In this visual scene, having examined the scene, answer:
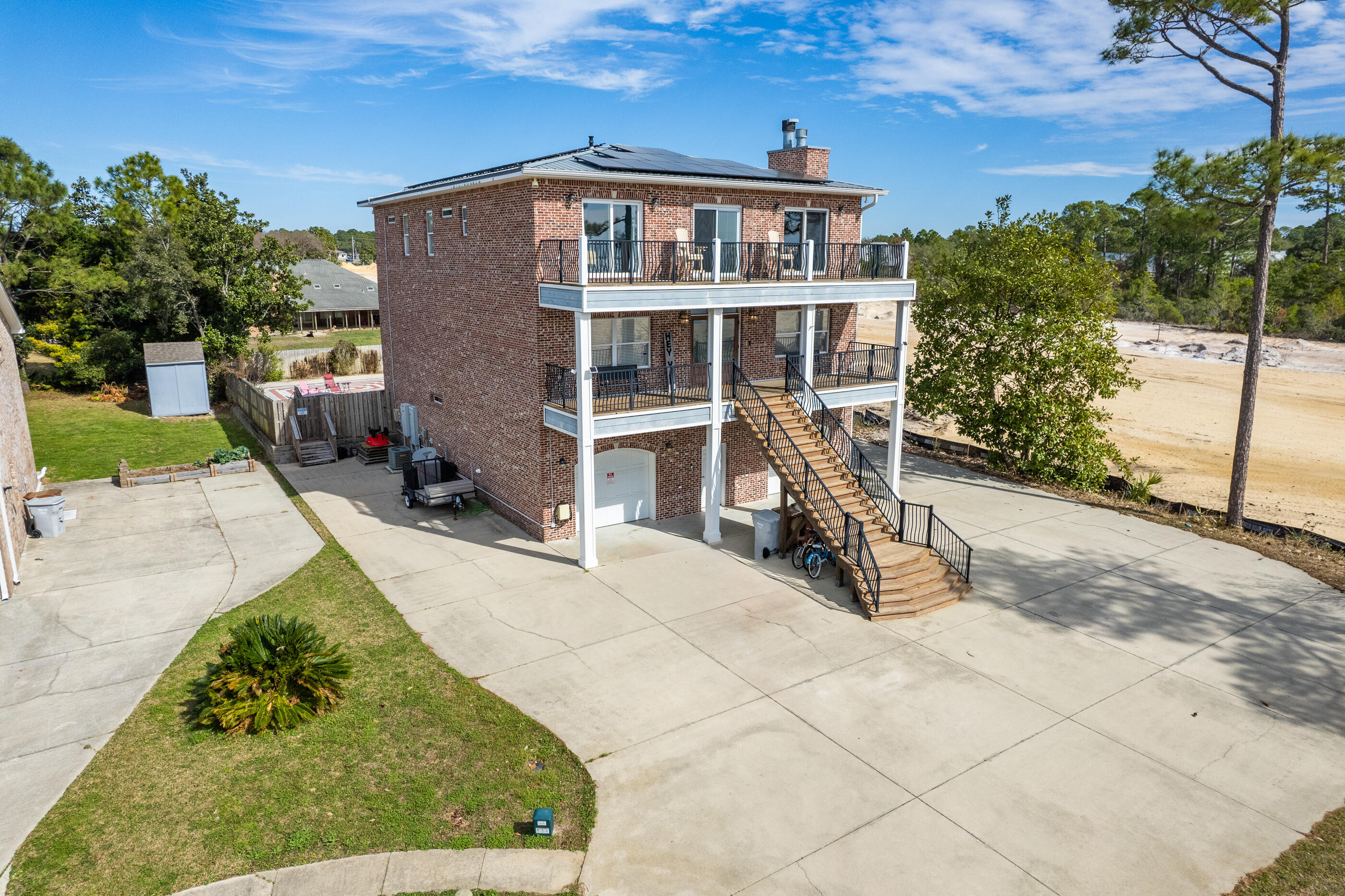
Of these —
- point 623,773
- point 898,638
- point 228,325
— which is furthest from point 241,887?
point 228,325

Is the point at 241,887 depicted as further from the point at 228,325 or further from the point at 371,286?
the point at 371,286

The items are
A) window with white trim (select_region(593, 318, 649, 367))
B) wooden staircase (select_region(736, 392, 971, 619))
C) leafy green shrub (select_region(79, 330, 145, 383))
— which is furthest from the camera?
leafy green shrub (select_region(79, 330, 145, 383))

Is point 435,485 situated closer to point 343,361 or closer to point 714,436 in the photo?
point 714,436

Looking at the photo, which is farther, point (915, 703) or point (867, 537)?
point (867, 537)

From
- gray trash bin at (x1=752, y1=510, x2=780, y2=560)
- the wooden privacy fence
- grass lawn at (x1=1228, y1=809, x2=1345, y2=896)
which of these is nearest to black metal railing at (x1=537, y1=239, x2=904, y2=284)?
gray trash bin at (x1=752, y1=510, x2=780, y2=560)

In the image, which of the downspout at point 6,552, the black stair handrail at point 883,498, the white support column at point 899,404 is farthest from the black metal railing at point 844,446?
the downspout at point 6,552

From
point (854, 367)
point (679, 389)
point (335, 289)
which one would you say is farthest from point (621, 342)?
point (335, 289)

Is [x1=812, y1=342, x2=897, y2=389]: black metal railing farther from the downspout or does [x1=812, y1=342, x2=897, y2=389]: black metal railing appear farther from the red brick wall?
the downspout
